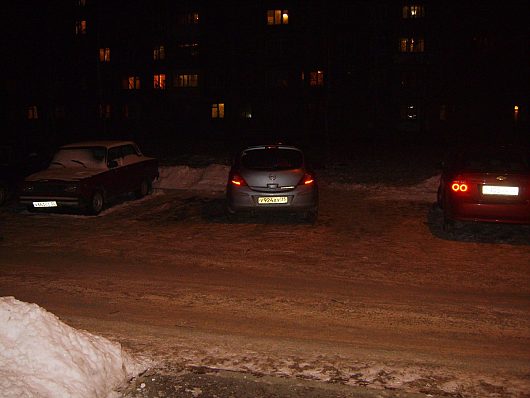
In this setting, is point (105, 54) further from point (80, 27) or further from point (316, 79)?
point (316, 79)

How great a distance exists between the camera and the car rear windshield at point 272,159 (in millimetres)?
11391

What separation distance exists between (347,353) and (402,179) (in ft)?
45.8

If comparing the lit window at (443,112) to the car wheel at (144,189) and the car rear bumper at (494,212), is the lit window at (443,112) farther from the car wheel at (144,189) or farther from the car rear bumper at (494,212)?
the car rear bumper at (494,212)

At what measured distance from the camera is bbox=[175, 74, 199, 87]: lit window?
50.0 metres

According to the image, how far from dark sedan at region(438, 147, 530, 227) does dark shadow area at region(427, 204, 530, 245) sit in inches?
13.4

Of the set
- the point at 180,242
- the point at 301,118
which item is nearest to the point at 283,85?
the point at 301,118

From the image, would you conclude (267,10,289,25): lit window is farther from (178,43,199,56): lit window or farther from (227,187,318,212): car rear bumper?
(227,187,318,212): car rear bumper

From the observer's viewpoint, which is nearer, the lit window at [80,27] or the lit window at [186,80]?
the lit window at [186,80]

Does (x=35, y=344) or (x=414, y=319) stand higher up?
(x=35, y=344)

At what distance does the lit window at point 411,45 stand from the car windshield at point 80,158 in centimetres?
3947

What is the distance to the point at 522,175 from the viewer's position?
9.69 meters

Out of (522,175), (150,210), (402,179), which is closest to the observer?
(522,175)

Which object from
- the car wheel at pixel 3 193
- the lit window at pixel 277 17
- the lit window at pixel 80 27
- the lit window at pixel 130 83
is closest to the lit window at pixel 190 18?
the lit window at pixel 277 17

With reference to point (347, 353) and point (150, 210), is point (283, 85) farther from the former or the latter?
point (347, 353)
